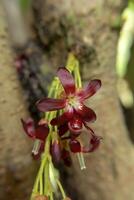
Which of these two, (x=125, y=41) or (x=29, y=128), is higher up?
(x=125, y=41)

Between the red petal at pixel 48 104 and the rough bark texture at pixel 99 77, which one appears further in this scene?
the rough bark texture at pixel 99 77

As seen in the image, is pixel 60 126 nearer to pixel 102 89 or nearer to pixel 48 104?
pixel 48 104

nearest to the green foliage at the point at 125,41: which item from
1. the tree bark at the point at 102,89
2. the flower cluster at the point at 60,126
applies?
the tree bark at the point at 102,89

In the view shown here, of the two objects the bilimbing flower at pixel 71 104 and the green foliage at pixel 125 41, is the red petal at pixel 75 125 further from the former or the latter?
the green foliage at pixel 125 41

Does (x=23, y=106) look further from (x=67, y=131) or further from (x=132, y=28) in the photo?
(x=132, y=28)

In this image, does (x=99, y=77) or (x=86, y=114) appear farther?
(x=99, y=77)

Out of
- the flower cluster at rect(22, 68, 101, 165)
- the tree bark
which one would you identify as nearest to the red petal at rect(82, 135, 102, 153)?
the flower cluster at rect(22, 68, 101, 165)

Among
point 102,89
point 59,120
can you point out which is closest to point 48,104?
point 59,120

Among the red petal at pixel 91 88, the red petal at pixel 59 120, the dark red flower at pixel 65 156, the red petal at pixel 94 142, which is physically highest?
the red petal at pixel 91 88
